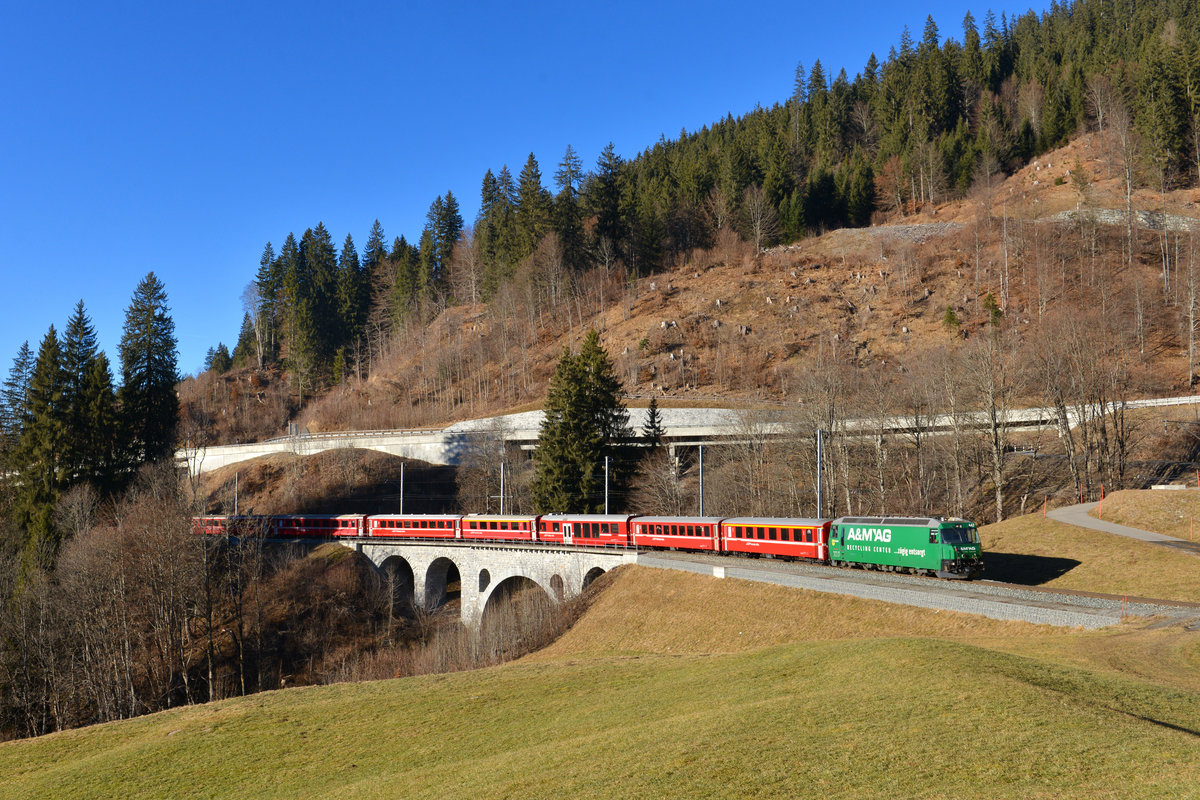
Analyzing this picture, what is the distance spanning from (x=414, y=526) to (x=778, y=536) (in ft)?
105

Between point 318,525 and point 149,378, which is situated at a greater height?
point 149,378

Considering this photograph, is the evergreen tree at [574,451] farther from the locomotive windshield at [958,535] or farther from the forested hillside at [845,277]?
the locomotive windshield at [958,535]

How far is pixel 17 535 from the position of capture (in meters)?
50.7

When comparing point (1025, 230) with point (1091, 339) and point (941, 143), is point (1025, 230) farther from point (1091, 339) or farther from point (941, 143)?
point (1091, 339)

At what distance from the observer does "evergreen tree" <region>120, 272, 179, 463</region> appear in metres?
65.5

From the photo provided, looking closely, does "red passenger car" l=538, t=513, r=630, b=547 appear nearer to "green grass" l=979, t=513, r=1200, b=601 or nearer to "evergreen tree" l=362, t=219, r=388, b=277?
"green grass" l=979, t=513, r=1200, b=601

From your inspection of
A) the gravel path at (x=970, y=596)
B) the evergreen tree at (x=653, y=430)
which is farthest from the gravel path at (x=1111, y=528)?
the evergreen tree at (x=653, y=430)

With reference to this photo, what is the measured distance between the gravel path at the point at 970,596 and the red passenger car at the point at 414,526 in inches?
1042

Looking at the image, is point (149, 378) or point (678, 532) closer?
point (678, 532)

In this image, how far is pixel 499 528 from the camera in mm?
50969

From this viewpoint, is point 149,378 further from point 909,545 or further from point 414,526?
point 909,545

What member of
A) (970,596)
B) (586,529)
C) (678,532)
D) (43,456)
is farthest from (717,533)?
(43,456)

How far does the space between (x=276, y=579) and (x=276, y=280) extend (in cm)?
9371

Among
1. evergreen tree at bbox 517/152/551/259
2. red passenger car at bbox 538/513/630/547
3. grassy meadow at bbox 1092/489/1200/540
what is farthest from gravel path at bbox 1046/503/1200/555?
evergreen tree at bbox 517/152/551/259
